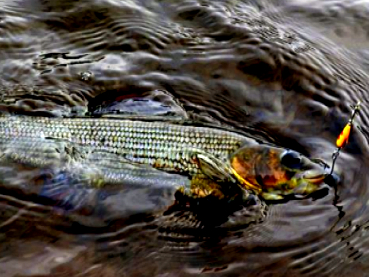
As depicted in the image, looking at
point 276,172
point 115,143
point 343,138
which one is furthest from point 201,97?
point 343,138

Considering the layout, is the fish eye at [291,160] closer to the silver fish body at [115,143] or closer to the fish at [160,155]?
the fish at [160,155]

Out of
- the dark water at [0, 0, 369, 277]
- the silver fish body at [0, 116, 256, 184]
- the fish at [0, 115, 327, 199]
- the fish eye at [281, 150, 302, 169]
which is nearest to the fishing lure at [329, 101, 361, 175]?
the dark water at [0, 0, 369, 277]

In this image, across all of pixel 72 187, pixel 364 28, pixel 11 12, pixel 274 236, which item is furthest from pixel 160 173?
pixel 364 28

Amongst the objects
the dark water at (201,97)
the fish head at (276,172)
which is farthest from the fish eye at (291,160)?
the dark water at (201,97)

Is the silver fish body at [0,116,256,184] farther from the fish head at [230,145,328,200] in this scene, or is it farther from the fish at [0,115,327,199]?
the fish head at [230,145,328,200]

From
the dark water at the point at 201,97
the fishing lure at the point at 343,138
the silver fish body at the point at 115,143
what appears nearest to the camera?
the dark water at the point at 201,97

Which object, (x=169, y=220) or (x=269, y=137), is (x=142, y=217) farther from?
(x=269, y=137)
